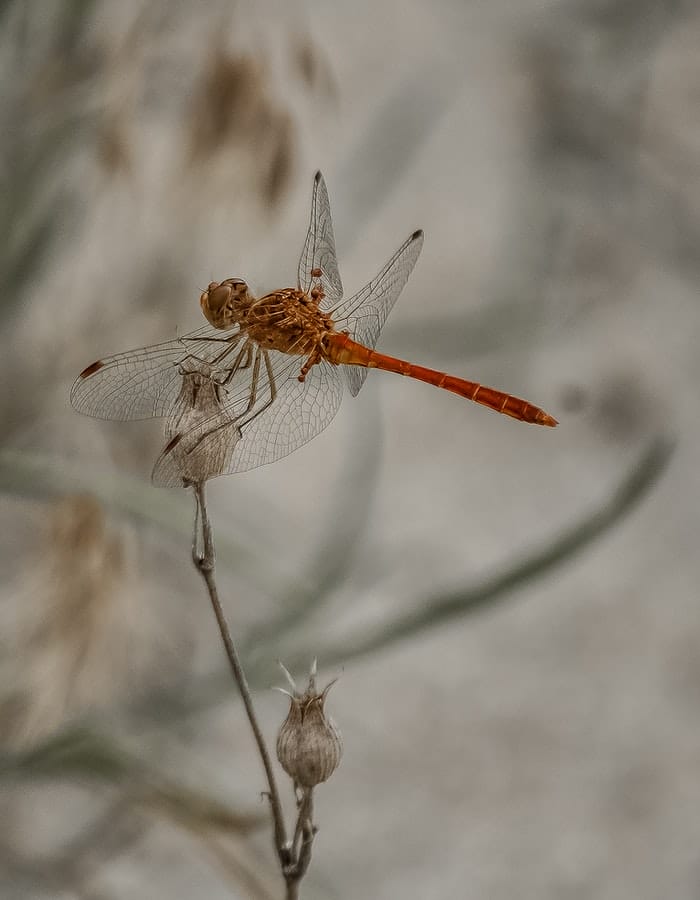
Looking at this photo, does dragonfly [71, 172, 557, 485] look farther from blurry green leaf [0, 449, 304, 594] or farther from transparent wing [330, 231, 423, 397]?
blurry green leaf [0, 449, 304, 594]

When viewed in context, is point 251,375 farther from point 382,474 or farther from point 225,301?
point 382,474

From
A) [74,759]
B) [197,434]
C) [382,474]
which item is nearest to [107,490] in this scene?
[74,759]

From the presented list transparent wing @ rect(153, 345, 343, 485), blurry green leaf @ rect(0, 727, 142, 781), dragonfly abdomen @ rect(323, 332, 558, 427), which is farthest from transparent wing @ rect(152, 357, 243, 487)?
blurry green leaf @ rect(0, 727, 142, 781)

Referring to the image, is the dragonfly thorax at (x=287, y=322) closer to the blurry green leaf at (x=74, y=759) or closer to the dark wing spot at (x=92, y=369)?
the dark wing spot at (x=92, y=369)

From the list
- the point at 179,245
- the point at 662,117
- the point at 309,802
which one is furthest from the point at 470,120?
the point at 309,802

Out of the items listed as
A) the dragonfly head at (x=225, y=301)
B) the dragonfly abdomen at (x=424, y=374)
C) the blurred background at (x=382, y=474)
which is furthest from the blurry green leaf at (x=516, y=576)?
the dragonfly head at (x=225, y=301)

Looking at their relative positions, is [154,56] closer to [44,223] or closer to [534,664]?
[44,223]
